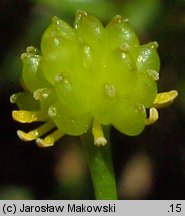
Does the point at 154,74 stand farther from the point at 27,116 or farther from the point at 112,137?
the point at 112,137

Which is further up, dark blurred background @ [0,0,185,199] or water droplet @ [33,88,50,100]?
water droplet @ [33,88,50,100]

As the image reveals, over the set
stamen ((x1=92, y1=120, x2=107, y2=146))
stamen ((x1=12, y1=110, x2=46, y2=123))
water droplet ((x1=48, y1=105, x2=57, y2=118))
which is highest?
water droplet ((x1=48, y1=105, x2=57, y2=118))

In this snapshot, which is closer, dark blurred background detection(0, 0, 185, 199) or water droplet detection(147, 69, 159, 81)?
water droplet detection(147, 69, 159, 81)

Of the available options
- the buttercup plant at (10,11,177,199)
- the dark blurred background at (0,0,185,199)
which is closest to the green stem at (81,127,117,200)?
the buttercup plant at (10,11,177,199)

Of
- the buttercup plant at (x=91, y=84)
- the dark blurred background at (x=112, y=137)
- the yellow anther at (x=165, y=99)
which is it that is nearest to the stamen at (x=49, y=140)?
the buttercup plant at (x=91, y=84)

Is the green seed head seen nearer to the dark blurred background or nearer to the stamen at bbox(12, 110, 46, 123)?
the stamen at bbox(12, 110, 46, 123)
